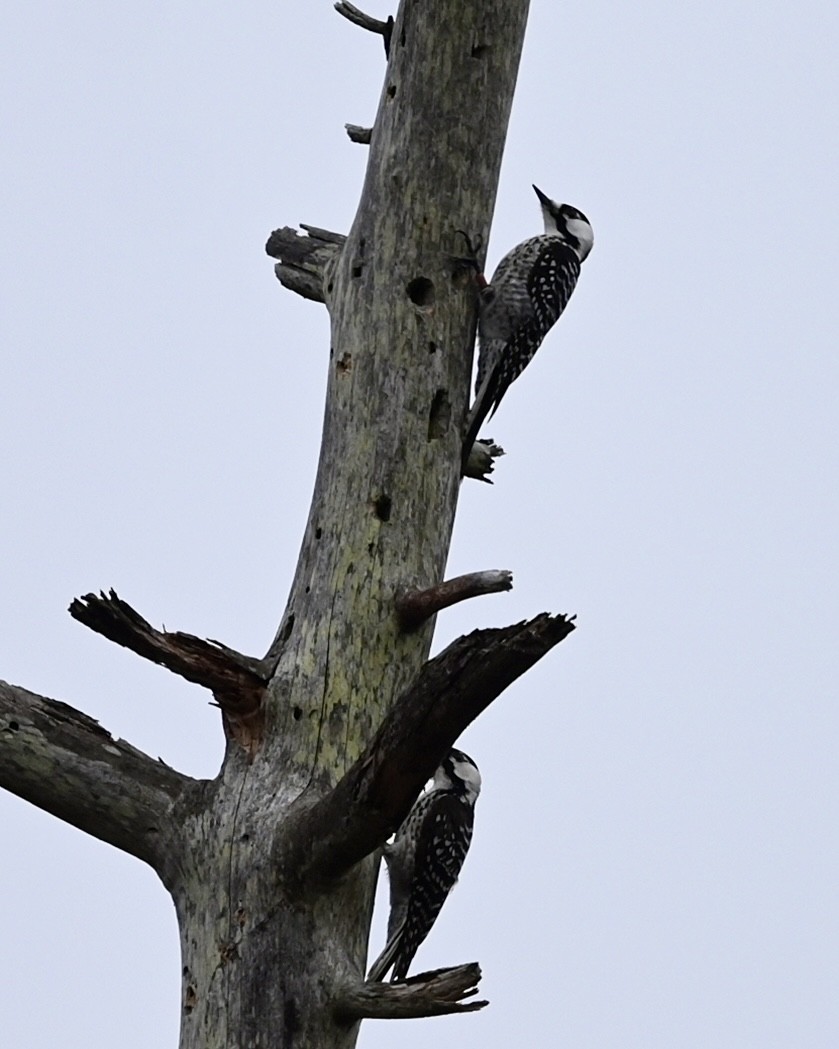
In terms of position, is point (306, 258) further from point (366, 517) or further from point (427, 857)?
point (427, 857)

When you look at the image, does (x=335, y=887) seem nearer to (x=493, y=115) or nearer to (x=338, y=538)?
(x=338, y=538)

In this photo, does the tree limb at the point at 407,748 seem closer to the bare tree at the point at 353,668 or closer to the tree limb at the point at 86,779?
the bare tree at the point at 353,668

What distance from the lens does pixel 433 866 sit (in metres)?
4.47

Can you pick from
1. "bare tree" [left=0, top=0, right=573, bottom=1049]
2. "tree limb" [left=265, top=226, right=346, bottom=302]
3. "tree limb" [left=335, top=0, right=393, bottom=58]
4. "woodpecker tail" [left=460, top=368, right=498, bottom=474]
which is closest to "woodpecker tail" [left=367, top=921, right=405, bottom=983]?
"bare tree" [left=0, top=0, right=573, bottom=1049]

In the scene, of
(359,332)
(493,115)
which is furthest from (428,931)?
(493,115)

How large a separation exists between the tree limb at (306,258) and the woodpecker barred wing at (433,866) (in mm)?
1600

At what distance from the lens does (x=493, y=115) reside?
4082mm

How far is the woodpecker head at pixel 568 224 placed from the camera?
575 cm

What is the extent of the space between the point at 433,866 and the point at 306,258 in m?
1.80

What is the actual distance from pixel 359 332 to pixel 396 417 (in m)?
0.26

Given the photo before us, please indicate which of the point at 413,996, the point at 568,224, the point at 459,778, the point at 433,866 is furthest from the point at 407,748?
the point at 568,224

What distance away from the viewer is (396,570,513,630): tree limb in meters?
3.21

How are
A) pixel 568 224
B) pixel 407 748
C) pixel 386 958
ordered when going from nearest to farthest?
pixel 407 748
pixel 386 958
pixel 568 224

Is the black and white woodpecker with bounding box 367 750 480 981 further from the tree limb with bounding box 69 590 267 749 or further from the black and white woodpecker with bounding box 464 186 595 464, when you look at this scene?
the black and white woodpecker with bounding box 464 186 595 464
